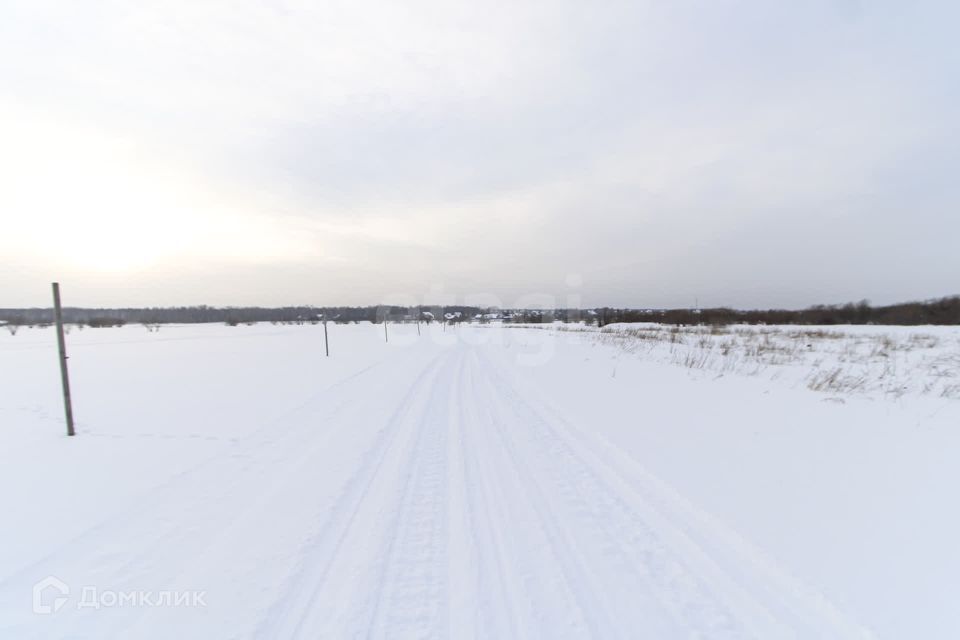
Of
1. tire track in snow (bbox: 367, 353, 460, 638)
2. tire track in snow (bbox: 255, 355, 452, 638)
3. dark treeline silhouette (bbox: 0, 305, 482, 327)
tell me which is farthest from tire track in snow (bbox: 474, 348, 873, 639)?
dark treeline silhouette (bbox: 0, 305, 482, 327)

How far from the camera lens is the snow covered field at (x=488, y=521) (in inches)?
84.9

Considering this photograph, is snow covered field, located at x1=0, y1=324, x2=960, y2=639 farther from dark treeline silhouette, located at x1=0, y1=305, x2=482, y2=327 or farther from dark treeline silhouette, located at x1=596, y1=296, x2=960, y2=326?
dark treeline silhouette, located at x1=0, y1=305, x2=482, y2=327

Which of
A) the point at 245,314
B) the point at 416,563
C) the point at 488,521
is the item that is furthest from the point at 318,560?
the point at 245,314

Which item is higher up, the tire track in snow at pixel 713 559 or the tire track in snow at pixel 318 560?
the tire track in snow at pixel 318 560

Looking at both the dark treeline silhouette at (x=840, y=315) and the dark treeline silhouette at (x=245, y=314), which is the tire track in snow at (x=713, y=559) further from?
the dark treeline silhouette at (x=245, y=314)

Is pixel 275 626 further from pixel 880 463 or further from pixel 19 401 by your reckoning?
pixel 19 401

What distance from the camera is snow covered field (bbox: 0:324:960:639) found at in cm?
216

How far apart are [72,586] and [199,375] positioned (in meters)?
10.0

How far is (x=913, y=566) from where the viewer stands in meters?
2.44

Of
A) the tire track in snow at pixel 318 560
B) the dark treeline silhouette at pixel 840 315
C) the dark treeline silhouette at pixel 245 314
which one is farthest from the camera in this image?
the dark treeline silhouette at pixel 245 314

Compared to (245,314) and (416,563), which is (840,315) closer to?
(416,563)

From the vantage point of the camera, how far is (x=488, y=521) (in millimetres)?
3135

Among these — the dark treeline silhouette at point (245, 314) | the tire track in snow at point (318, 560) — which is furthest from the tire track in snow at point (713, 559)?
the dark treeline silhouette at point (245, 314)

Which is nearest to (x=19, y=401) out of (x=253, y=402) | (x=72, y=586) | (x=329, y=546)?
(x=253, y=402)
